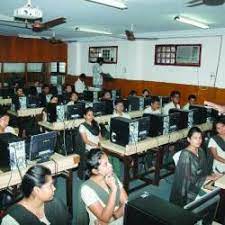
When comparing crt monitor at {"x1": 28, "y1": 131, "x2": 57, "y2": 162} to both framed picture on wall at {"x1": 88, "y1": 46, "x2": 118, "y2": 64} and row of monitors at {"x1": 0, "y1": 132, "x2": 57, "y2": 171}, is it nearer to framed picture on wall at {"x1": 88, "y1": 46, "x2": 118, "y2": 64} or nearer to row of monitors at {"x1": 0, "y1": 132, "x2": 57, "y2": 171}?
row of monitors at {"x1": 0, "y1": 132, "x2": 57, "y2": 171}

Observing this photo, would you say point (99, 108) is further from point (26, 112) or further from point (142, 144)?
point (142, 144)

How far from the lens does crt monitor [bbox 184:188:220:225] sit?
149 centimetres

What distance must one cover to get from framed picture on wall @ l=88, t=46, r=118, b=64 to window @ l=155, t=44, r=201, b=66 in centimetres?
194

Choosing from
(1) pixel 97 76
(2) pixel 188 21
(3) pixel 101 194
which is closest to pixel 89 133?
(3) pixel 101 194

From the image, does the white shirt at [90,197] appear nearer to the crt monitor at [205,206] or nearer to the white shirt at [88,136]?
the crt monitor at [205,206]

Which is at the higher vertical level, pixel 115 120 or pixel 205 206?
pixel 205 206

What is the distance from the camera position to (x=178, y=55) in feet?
31.0

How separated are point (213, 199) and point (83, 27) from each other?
311 inches

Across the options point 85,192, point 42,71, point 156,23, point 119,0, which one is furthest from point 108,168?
point 42,71

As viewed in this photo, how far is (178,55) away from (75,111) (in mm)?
4639

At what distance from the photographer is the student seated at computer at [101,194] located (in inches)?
93.2

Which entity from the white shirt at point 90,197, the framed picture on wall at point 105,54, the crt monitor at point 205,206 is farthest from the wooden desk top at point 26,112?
the crt monitor at point 205,206

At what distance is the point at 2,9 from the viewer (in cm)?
625

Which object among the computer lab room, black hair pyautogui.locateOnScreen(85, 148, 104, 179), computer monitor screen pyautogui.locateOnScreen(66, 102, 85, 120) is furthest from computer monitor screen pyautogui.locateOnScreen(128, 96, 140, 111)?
black hair pyautogui.locateOnScreen(85, 148, 104, 179)
